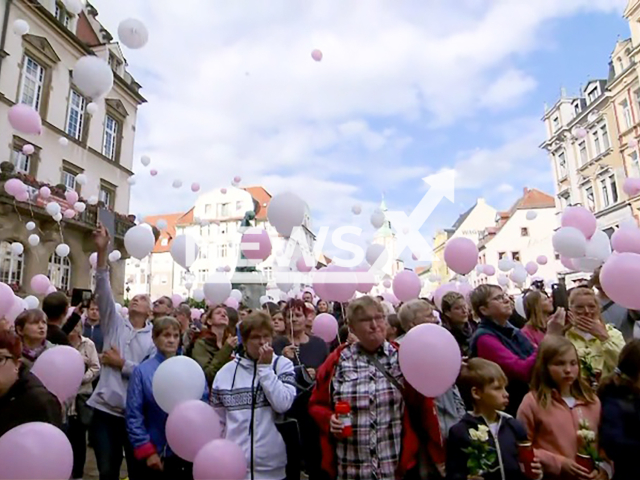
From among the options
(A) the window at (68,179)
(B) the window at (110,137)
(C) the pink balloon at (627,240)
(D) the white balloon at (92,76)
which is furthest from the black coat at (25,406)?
(B) the window at (110,137)

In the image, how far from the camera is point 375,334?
238cm

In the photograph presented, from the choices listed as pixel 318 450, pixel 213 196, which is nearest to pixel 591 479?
pixel 318 450

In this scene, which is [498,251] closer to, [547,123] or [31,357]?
[547,123]

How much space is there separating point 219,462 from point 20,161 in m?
17.2

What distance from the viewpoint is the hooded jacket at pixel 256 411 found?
2486 mm

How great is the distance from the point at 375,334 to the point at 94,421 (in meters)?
2.32

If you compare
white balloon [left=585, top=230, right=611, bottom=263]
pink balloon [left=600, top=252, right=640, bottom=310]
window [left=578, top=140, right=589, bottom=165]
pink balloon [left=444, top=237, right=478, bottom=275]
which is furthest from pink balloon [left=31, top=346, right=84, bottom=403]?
window [left=578, top=140, right=589, bottom=165]

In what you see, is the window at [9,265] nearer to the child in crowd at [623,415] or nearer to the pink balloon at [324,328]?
the pink balloon at [324,328]

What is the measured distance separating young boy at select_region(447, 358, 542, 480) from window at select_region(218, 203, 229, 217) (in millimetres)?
42750

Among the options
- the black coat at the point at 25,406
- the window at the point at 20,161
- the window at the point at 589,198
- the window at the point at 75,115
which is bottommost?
the black coat at the point at 25,406

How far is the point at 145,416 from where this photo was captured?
2920 millimetres

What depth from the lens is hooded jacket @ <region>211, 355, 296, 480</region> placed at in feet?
8.16

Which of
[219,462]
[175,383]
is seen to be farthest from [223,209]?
[219,462]

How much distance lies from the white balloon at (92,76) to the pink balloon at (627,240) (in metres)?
6.17
